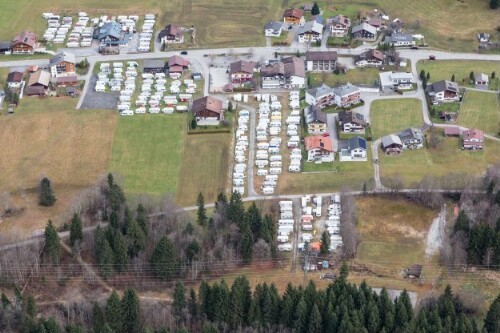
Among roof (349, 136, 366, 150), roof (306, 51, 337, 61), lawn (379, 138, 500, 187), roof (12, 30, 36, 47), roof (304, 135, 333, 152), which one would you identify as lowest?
lawn (379, 138, 500, 187)

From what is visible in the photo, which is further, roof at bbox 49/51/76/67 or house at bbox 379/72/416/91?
roof at bbox 49/51/76/67

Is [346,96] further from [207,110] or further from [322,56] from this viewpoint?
[207,110]

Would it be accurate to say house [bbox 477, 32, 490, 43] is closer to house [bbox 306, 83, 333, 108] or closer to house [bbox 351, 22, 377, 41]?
house [bbox 351, 22, 377, 41]

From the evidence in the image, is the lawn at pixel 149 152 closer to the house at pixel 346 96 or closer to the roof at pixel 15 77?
the roof at pixel 15 77

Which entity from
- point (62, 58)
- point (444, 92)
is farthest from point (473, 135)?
point (62, 58)

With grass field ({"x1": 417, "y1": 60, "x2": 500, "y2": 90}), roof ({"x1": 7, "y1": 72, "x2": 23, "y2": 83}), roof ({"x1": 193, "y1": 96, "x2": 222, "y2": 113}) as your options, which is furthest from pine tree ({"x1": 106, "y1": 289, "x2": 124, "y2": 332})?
grass field ({"x1": 417, "y1": 60, "x2": 500, "y2": 90})

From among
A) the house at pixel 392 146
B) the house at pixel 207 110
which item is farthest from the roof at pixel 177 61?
the house at pixel 392 146

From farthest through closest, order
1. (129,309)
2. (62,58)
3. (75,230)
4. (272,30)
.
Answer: (272,30) < (62,58) < (75,230) < (129,309)
